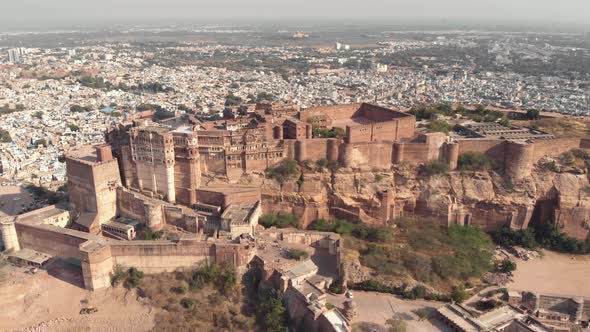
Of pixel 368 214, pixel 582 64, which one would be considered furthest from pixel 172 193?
pixel 582 64

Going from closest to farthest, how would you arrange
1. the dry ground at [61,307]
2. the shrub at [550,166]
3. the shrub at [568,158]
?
the dry ground at [61,307] → the shrub at [550,166] → the shrub at [568,158]

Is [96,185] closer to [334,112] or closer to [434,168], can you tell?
[334,112]

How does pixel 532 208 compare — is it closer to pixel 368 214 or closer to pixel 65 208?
pixel 368 214

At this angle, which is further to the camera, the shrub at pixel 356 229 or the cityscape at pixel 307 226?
the shrub at pixel 356 229

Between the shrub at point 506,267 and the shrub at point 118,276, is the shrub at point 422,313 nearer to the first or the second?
the shrub at point 506,267

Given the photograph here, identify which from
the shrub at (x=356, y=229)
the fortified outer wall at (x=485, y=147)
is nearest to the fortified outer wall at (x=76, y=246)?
the shrub at (x=356, y=229)

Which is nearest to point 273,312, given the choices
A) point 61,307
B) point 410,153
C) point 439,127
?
point 61,307

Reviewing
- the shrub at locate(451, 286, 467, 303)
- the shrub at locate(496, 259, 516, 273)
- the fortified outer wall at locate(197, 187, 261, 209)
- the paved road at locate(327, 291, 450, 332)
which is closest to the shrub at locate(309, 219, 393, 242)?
the fortified outer wall at locate(197, 187, 261, 209)
